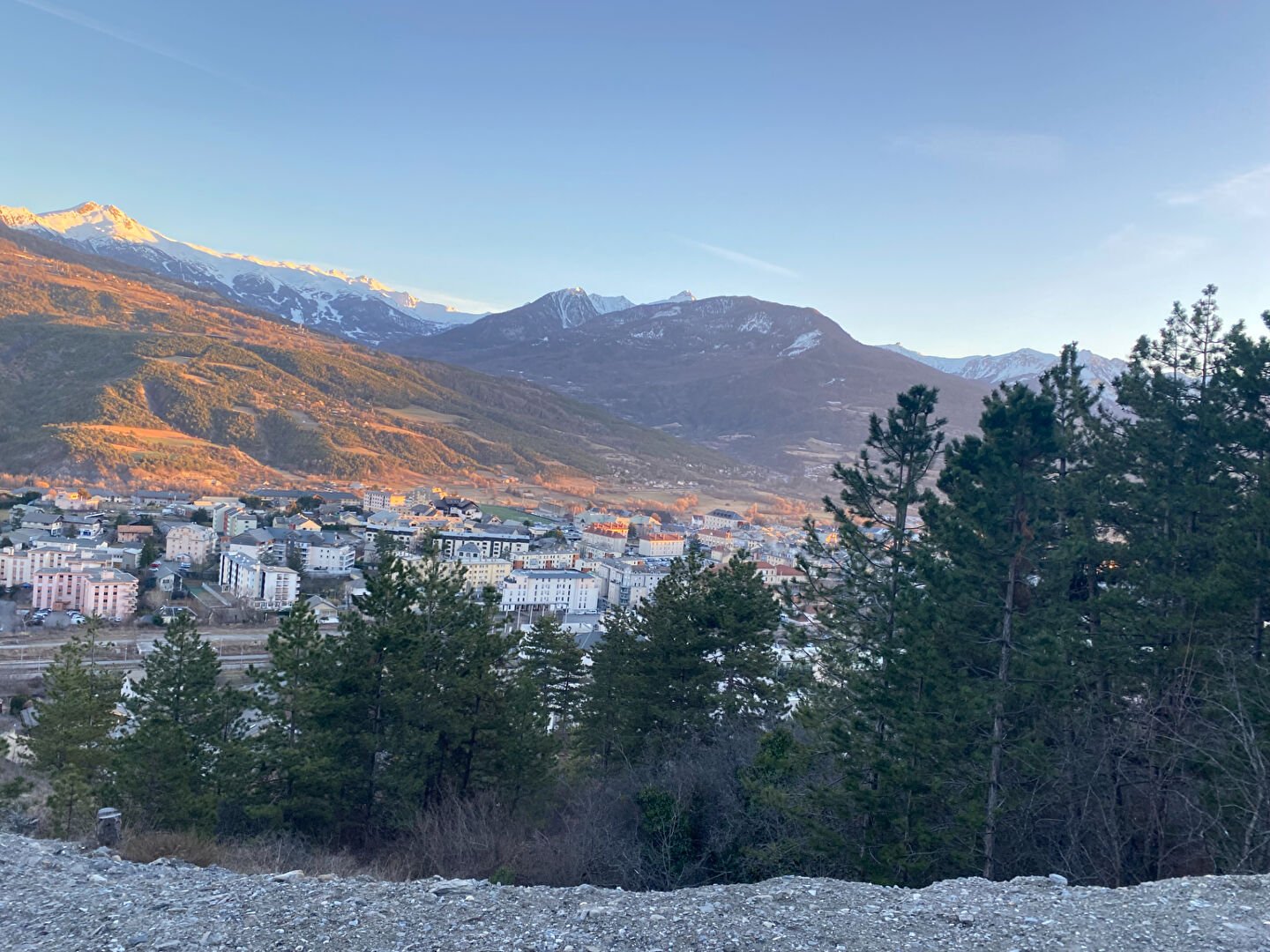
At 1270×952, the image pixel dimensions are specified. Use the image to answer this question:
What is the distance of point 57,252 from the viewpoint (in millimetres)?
151250

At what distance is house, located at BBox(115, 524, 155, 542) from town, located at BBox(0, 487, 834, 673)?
0.32 ft

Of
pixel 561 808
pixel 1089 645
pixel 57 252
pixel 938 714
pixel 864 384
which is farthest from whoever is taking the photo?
pixel 864 384

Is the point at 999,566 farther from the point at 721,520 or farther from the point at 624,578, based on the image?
the point at 721,520

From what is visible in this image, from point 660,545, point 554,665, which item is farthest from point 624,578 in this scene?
point 554,665

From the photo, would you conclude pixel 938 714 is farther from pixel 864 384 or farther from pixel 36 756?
pixel 864 384

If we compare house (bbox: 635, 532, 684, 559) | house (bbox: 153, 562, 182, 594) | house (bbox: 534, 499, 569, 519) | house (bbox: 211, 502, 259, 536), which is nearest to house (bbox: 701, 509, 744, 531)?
house (bbox: 635, 532, 684, 559)

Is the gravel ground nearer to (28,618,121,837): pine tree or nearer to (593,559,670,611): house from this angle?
(28,618,121,837): pine tree

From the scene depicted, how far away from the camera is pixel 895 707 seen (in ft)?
26.2

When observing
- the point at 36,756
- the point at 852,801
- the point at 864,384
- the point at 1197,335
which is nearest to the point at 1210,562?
the point at 1197,335

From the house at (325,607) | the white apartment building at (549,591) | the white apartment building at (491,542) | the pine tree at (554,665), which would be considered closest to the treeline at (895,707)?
the pine tree at (554,665)

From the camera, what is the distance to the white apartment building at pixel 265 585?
4000 centimetres

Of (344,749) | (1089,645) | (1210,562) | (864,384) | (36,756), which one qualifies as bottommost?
(36,756)

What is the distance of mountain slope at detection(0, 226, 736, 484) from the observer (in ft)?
262

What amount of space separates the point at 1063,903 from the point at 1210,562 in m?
5.89
